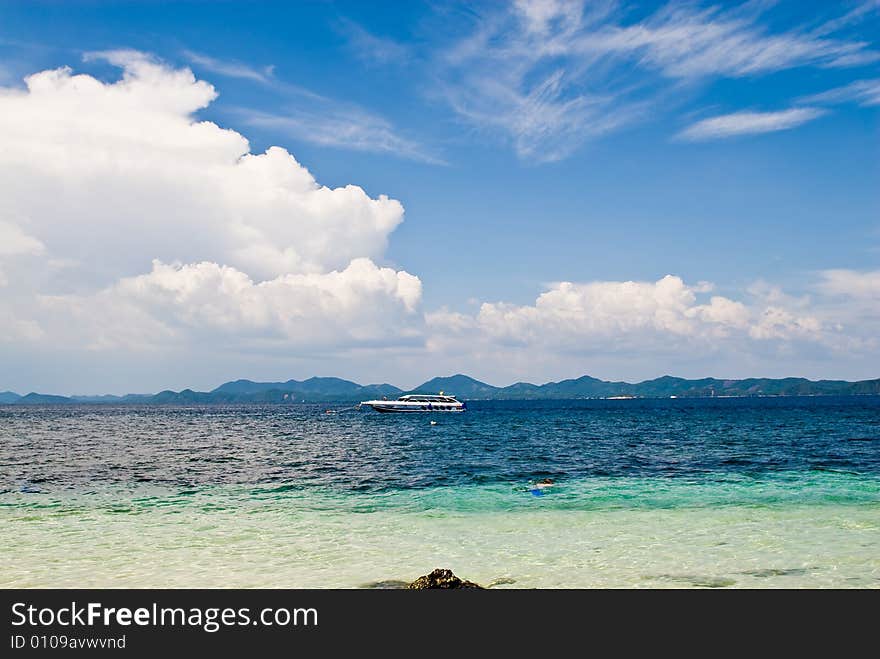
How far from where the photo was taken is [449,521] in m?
27.9

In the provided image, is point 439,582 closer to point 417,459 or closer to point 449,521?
point 449,521

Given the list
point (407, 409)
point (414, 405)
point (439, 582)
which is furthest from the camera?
point (407, 409)

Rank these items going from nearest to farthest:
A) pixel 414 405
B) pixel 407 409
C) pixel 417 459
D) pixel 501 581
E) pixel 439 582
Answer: pixel 439 582 → pixel 501 581 → pixel 417 459 → pixel 414 405 → pixel 407 409


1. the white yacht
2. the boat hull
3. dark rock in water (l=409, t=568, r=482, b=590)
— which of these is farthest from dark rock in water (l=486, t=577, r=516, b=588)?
the boat hull

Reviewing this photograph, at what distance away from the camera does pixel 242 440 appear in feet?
283

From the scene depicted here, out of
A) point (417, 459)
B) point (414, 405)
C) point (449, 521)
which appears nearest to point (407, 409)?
point (414, 405)

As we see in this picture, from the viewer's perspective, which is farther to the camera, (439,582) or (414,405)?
(414,405)

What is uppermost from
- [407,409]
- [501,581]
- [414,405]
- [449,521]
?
[414,405]

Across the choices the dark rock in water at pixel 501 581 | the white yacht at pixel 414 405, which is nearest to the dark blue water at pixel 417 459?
the dark rock in water at pixel 501 581

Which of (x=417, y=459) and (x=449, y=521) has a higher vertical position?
(x=449, y=521)

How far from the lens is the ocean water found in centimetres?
1947

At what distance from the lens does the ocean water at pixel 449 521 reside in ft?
63.9

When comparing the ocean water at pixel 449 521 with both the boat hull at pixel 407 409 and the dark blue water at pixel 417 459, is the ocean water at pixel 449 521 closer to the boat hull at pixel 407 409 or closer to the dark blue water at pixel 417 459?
the dark blue water at pixel 417 459

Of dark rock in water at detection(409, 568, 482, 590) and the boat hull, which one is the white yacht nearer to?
the boat hull
